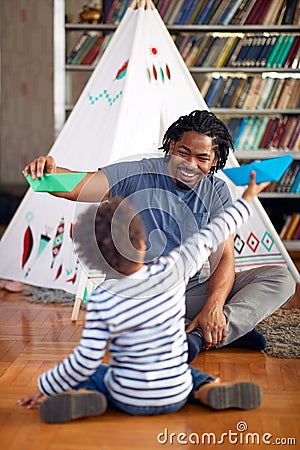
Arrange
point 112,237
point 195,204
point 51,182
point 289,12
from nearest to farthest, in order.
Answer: point 112,237
point 51,182
point 195,204
point 289,12

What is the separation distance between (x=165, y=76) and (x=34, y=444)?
2039mm

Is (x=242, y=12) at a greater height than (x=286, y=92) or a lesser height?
greater

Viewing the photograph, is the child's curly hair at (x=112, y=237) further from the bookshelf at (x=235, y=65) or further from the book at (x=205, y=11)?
the book at (x=205, y=11)

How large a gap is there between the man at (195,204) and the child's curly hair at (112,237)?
51cm

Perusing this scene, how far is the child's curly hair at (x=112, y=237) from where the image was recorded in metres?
1.69

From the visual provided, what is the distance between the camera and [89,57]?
13.9 ft

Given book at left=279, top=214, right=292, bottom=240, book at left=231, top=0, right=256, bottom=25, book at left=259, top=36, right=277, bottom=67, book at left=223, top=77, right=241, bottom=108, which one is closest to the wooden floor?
book at left=279, top=214, right=292, bottom=240

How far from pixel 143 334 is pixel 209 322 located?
1.83ft

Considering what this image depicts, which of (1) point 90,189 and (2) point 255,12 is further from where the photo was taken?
(2) point 255,12

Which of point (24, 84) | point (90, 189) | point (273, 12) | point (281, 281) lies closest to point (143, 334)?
point (90, 189)

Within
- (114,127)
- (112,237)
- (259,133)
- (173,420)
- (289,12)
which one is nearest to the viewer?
(112,237)

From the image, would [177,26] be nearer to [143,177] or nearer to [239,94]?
[239,94]

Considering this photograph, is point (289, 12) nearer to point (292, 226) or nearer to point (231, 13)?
point (231, 13)

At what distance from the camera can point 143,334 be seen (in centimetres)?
177
